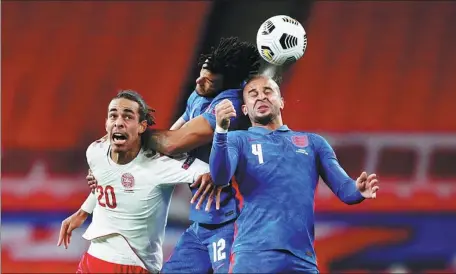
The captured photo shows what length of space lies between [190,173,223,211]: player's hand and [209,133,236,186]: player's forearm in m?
0.26

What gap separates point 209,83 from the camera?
4.21 metres

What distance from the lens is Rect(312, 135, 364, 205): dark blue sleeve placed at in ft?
12.1

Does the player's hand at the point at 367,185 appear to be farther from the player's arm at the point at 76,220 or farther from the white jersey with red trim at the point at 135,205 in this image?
the player's arm at the point at 76,220

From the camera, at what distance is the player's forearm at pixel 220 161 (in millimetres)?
3508

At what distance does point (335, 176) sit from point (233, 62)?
863 mm

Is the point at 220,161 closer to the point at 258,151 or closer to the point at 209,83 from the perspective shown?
the point at 258,151

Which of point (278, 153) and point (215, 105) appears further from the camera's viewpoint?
point (215, 105)

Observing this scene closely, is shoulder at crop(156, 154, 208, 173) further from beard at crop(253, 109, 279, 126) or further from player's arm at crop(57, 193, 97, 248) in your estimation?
player's arm at crop(57, 193, 97, 248)

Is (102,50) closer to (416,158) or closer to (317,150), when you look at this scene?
(416,158)

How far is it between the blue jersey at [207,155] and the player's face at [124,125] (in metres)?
0.31

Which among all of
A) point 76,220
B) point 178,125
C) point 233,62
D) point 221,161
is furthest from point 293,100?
point 221,161

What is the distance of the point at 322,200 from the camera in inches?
291

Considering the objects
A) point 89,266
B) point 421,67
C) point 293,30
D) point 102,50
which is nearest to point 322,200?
point 421,67

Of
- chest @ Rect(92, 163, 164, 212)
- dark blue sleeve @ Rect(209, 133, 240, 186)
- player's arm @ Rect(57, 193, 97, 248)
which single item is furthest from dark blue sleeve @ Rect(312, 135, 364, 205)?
player's arm @ Rect(57, 193, 97, 248)
